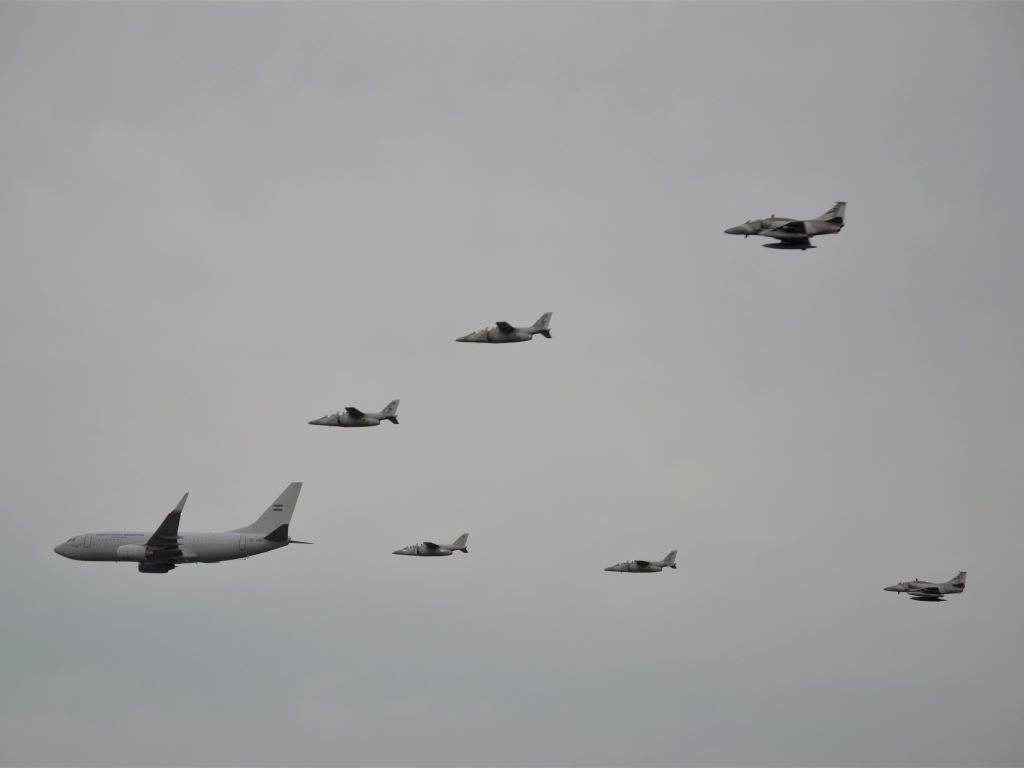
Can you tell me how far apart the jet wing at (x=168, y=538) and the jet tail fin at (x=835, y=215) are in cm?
Answer: 6869

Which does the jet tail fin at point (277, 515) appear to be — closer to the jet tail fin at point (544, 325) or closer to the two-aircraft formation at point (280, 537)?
the two-aircraft formation at point (280, 537)

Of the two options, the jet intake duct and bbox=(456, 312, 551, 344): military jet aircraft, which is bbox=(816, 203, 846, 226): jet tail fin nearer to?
bbox=(456, 312, 551, 344): military jet aircraft

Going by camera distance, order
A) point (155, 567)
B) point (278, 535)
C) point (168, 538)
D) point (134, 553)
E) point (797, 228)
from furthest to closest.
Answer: point (278, 535) → point (155, 567) → point (134, 553) → point (168, 538) → point (797, 228)

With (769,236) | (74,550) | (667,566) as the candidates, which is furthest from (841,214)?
(74,550)

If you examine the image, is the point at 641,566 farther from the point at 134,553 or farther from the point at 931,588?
the point at 134,553

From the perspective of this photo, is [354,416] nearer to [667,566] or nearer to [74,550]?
[74,550]

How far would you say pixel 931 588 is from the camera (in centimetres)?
15575

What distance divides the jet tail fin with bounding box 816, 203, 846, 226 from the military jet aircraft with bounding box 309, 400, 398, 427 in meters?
49.1

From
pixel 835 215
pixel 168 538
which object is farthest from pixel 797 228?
pixel 168 538

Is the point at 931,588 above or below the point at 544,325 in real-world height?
below

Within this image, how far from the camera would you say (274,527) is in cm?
15512

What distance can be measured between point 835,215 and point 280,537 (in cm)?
7003

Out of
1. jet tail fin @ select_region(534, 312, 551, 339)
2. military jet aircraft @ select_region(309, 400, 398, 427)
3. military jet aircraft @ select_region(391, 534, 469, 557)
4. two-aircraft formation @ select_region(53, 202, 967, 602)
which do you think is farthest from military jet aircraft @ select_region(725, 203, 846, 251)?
military jet aircraft @ select_region(391, 534, 469, 557)

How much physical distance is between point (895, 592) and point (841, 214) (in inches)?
2122
